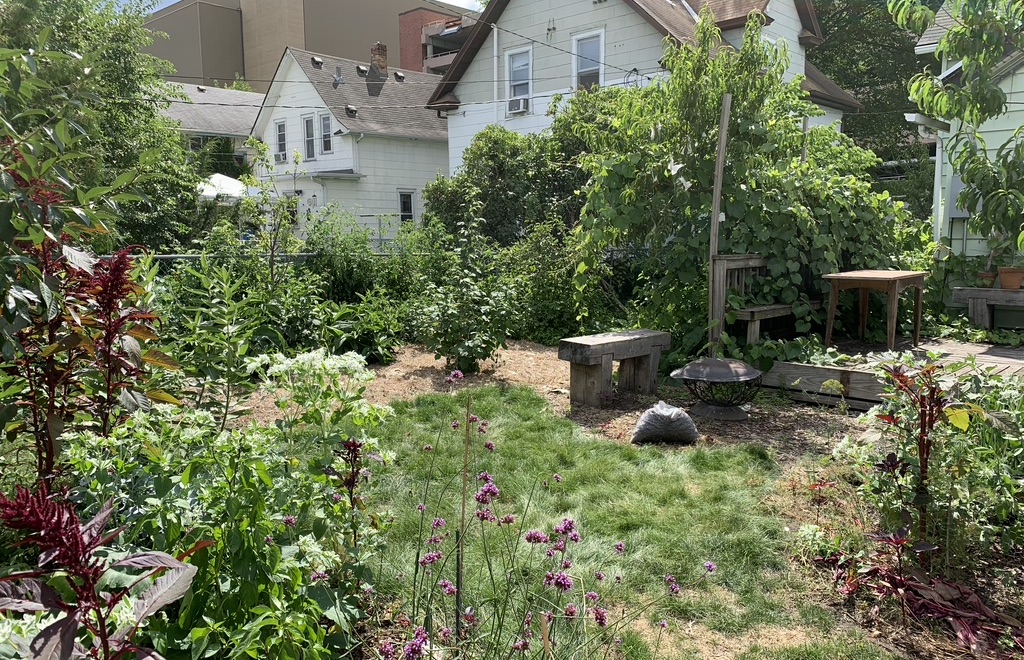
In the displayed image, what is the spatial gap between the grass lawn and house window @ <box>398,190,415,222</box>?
56.6ft

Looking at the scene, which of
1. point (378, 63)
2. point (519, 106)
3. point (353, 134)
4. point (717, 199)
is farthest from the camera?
point (378, 63)

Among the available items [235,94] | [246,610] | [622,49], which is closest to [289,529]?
[246,610]

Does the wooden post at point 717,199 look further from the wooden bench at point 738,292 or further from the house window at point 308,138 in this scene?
the house window at point 308,138

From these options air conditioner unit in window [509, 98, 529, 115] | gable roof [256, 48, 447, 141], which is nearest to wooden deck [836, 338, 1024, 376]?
air conditioner unit in window [509, 98, 529, 115]

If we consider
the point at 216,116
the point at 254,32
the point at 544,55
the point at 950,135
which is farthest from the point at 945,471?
the point at 254,32

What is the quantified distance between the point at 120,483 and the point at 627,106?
6293 millimetres

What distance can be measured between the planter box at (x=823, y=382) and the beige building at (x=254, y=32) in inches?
1269

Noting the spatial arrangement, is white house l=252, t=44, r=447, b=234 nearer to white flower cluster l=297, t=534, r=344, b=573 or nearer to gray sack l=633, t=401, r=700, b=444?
gray sack l=633, t=401, r=700, b=444

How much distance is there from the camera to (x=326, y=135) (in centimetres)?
2194

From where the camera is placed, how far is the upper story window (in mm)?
17125

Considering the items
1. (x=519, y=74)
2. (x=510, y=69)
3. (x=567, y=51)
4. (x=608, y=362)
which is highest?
(x=567, y=51)

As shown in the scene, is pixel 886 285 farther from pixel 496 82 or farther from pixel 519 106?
pixel 496 82

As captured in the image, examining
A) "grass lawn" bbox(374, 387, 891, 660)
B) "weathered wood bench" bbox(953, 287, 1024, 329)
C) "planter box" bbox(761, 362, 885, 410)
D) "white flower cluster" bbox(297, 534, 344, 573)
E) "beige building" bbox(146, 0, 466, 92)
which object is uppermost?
"beige building" bbox(146, 0, 466, 92)

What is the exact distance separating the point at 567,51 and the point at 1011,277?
10.5m
